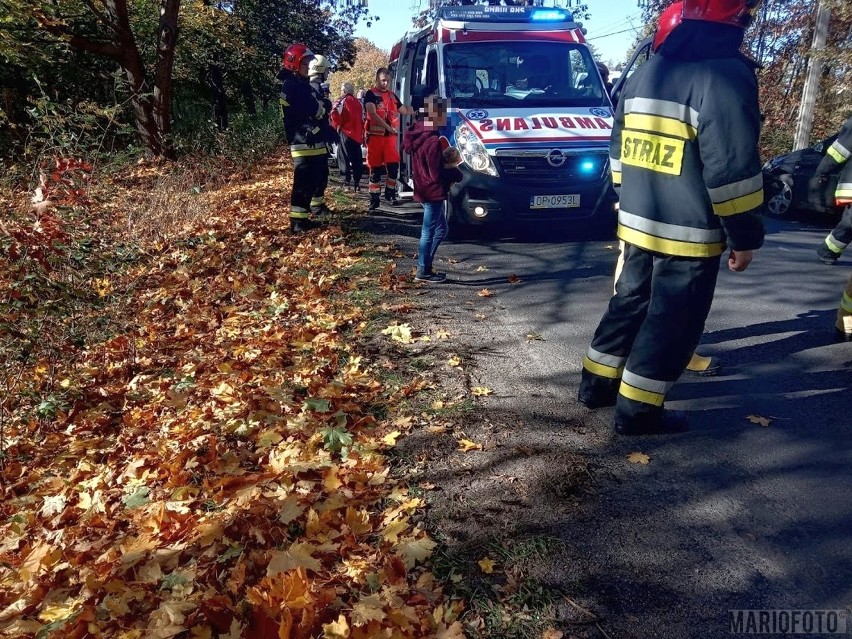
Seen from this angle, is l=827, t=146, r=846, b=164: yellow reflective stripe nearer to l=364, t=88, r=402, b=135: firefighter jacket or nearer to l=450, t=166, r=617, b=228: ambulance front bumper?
l=450, t=166, r=617, b=228: ambulance front bumper

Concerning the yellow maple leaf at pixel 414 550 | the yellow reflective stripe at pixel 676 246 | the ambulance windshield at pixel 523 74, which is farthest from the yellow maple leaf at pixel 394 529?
the ambulance windshield at pixel 523 74


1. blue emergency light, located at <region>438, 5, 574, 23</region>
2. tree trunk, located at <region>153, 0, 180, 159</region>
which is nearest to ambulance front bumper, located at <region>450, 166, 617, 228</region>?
blue emergency light, located at <region>438, 5, 574, 23</region>

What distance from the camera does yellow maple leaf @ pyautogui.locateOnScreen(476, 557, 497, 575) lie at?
2424 mm

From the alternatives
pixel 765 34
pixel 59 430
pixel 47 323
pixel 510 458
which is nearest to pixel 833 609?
pixel 510 458

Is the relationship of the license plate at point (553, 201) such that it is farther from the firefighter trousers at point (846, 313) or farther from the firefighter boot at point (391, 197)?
the firefighter boot at point (391, 197)

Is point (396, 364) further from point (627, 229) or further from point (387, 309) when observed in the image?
point (627, 229)

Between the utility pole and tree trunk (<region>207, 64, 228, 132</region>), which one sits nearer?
the utility pole

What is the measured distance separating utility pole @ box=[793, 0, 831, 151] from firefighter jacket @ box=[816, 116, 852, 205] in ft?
30.1

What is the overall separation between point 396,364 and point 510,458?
4.59 ft

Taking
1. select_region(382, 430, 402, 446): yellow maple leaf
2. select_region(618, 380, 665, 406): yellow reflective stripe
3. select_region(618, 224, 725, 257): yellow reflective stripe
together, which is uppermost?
select_region(618, 224, 725, 257): yellow reflective stripe

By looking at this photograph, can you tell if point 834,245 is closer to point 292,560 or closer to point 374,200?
point 292,560

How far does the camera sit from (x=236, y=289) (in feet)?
20.5

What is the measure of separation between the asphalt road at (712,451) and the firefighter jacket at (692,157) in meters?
1.11

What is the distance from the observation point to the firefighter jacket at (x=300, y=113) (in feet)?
23.9
